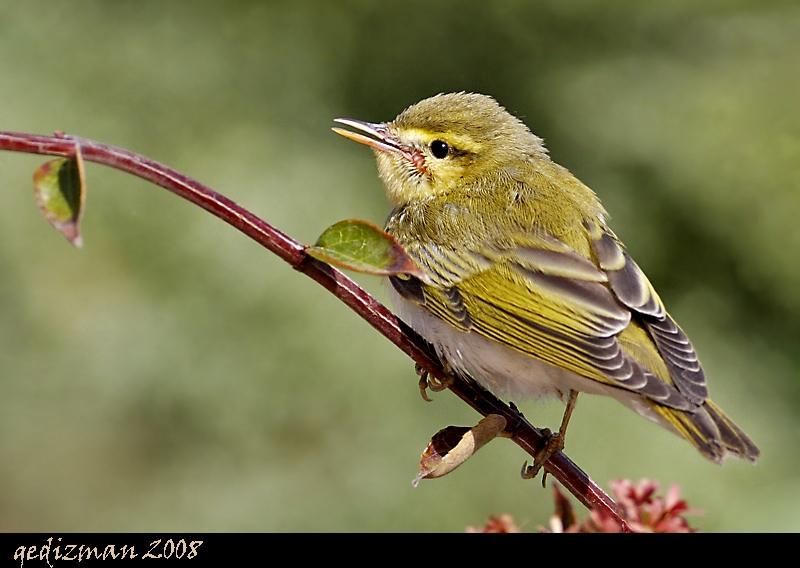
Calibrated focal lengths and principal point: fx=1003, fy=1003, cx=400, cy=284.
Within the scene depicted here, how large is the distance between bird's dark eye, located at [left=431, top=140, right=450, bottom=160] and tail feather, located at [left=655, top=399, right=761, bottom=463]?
1119 millimetres

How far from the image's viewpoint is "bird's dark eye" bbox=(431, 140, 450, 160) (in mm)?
2998

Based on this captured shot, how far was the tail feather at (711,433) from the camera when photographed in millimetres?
2094

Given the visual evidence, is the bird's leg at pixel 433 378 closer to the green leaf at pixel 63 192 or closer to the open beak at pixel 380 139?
the open beak at pixel 380 139

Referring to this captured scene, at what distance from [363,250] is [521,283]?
1106 mm

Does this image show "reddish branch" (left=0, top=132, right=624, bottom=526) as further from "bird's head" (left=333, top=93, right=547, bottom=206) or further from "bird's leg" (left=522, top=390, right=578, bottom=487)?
"bird's head" (left=333, top=93, right=547, bottom=206)

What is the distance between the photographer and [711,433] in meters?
2.12

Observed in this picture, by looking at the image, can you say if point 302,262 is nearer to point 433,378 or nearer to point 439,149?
point 433,378

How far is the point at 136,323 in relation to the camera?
4.87 metres

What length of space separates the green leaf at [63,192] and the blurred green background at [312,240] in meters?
2.99

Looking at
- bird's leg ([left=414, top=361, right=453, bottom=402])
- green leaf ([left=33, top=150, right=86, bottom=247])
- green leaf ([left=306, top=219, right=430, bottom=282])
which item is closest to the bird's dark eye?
bird's leg ([left=414, top=361, right=453, bottom=402])

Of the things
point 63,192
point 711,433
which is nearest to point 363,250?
point 63,192

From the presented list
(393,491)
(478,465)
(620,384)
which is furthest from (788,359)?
(620,384)

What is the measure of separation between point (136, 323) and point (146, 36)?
1665 mm
